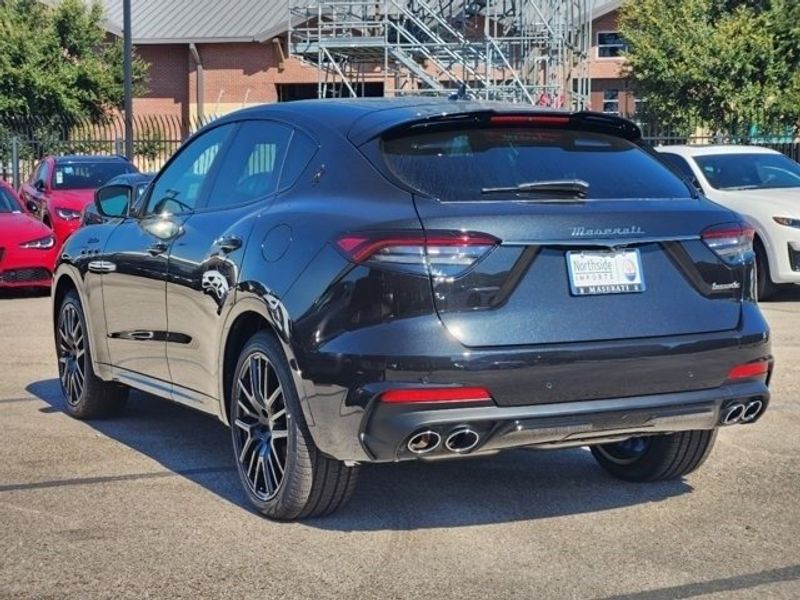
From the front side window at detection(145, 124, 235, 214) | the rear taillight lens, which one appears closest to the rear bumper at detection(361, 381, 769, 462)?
the rear taillight lens

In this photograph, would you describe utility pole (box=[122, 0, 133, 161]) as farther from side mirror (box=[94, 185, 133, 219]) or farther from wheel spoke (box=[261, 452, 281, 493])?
wheel spoke (box=[261, 452, 281, 493])

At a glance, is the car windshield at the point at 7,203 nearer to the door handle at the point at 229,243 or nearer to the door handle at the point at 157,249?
the door handle at the point at 157,249

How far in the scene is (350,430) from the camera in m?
4.84

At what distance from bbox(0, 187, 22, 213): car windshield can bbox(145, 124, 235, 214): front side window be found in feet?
31.4

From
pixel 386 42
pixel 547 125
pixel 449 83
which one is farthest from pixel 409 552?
pixel 449 83

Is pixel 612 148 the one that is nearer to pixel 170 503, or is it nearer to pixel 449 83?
pixel 170 503

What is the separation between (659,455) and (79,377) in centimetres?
346

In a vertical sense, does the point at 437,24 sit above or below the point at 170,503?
above

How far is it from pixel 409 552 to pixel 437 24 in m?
24.7

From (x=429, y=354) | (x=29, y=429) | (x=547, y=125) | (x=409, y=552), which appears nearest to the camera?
(x=429, y=354)

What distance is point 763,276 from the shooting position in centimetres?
1324

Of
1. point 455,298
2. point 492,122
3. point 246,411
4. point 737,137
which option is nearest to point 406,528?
point 246,411

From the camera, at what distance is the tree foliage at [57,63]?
113ft

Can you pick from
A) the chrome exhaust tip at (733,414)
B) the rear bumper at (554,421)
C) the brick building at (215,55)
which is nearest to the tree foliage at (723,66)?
the brick building at (215,55)
